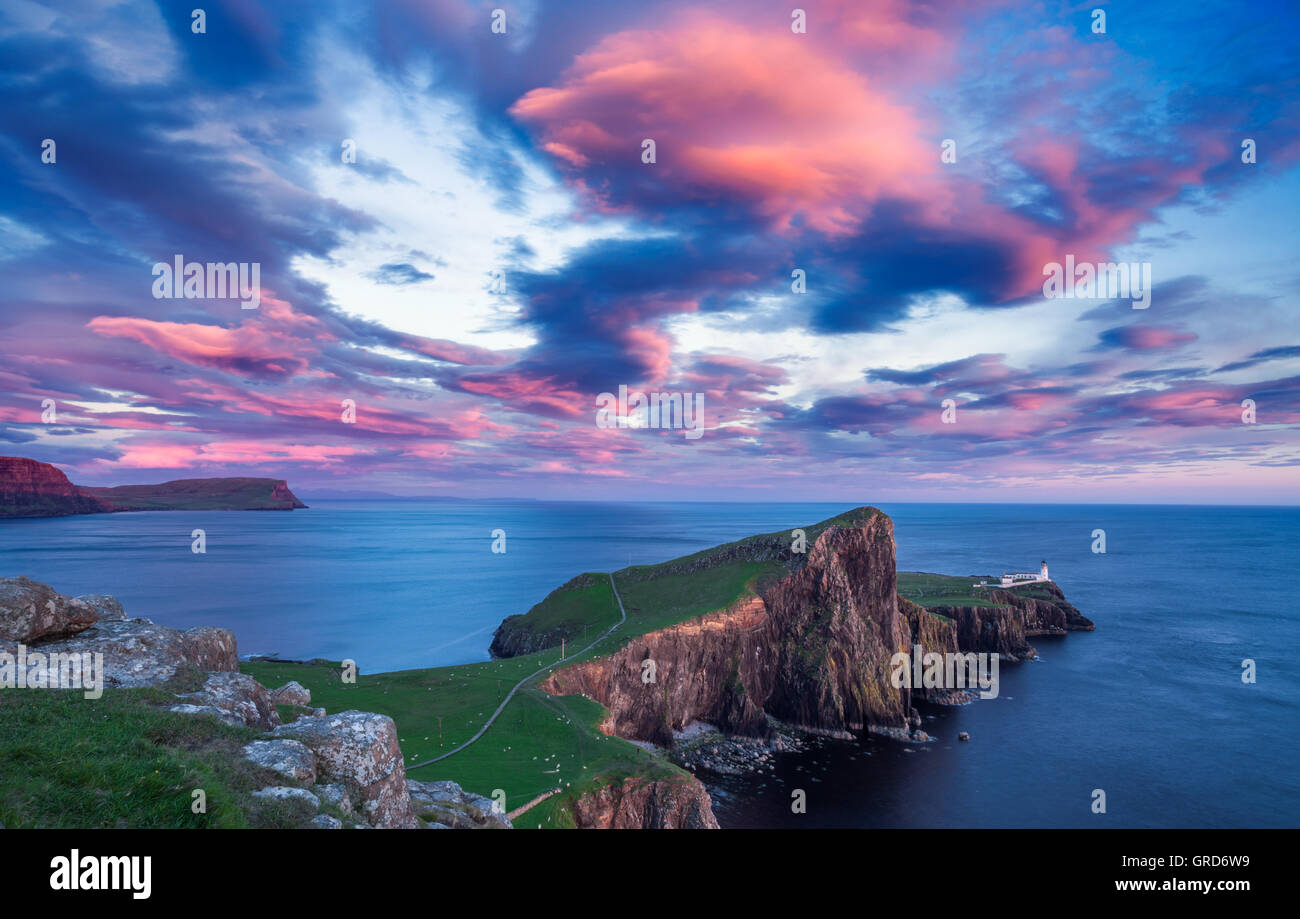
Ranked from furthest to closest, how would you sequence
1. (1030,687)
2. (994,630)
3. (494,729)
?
1. (994,630)
2. (1030,687)
3. (494,729)

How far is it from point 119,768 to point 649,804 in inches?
1409

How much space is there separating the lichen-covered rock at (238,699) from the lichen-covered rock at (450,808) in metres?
5.86

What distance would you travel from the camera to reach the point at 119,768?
11.5 meters

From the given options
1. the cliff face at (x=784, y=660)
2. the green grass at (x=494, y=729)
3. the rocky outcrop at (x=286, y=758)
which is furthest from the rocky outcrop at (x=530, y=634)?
the rocky outcrop at (x=286, y=758)

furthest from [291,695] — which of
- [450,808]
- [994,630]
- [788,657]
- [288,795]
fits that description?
[994,630]

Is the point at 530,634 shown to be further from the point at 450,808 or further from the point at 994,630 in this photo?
the point at 994,630

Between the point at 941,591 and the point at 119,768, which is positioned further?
the point at 941,591

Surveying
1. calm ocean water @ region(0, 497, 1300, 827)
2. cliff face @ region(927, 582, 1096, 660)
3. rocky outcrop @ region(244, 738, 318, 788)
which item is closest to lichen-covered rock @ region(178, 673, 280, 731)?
rocky outcrop @ region(244, 738, 318, 788)

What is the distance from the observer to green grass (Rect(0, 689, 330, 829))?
10.3 m

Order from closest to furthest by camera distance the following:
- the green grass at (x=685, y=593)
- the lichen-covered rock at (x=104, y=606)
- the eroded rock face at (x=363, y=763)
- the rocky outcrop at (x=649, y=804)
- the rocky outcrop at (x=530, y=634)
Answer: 1. the eroded rock face at (x=363, y=763)
2. the lichen-covered rock at (x=104, y=606)
3. the rocky outcrop at (x=649, y=804)
4. the green grass at (x=685, y=593)
5. the rocky outcrop at (x=530, y=634)

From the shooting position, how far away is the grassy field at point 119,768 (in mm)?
10328

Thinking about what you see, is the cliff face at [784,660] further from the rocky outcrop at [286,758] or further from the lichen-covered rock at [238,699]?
the rocky outcrop at [286,758]
